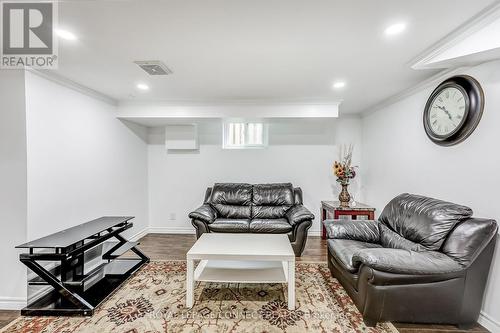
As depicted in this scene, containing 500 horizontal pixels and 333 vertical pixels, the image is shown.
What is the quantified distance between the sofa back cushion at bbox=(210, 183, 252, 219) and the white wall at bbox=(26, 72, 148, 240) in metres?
1.54

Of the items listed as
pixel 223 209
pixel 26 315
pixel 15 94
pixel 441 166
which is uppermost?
pixel 15 94

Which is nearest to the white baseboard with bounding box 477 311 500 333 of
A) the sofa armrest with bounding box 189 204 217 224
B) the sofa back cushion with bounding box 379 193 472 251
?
the sofa back cushion with bounding box 379 193 472 251

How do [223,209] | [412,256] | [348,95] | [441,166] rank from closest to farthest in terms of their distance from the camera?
[412,256] → [441,166] → [348,95] → [223,209]

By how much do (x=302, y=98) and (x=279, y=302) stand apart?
9.21 feet

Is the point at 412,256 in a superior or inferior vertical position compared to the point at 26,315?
superior

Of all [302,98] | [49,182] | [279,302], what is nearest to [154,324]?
[279,302]

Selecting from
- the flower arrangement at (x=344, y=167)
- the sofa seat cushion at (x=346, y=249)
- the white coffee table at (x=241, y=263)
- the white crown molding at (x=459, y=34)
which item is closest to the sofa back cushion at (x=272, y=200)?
the flower arrangement at (x=344, y=167)

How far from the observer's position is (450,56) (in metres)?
1.96

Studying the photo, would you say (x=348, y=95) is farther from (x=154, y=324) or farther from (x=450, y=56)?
(x=154, y=324)

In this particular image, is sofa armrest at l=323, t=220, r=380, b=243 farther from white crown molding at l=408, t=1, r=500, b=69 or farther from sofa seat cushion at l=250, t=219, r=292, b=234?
white crown molding at l=408, t=1, r=500, b=69

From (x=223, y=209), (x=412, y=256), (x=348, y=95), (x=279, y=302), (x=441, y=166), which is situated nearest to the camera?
(x=412, y=256)

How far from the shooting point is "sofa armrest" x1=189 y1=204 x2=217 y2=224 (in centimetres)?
350

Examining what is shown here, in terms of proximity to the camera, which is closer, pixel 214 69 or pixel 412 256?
pixel 412 256

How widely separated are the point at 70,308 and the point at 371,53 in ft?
12.2
